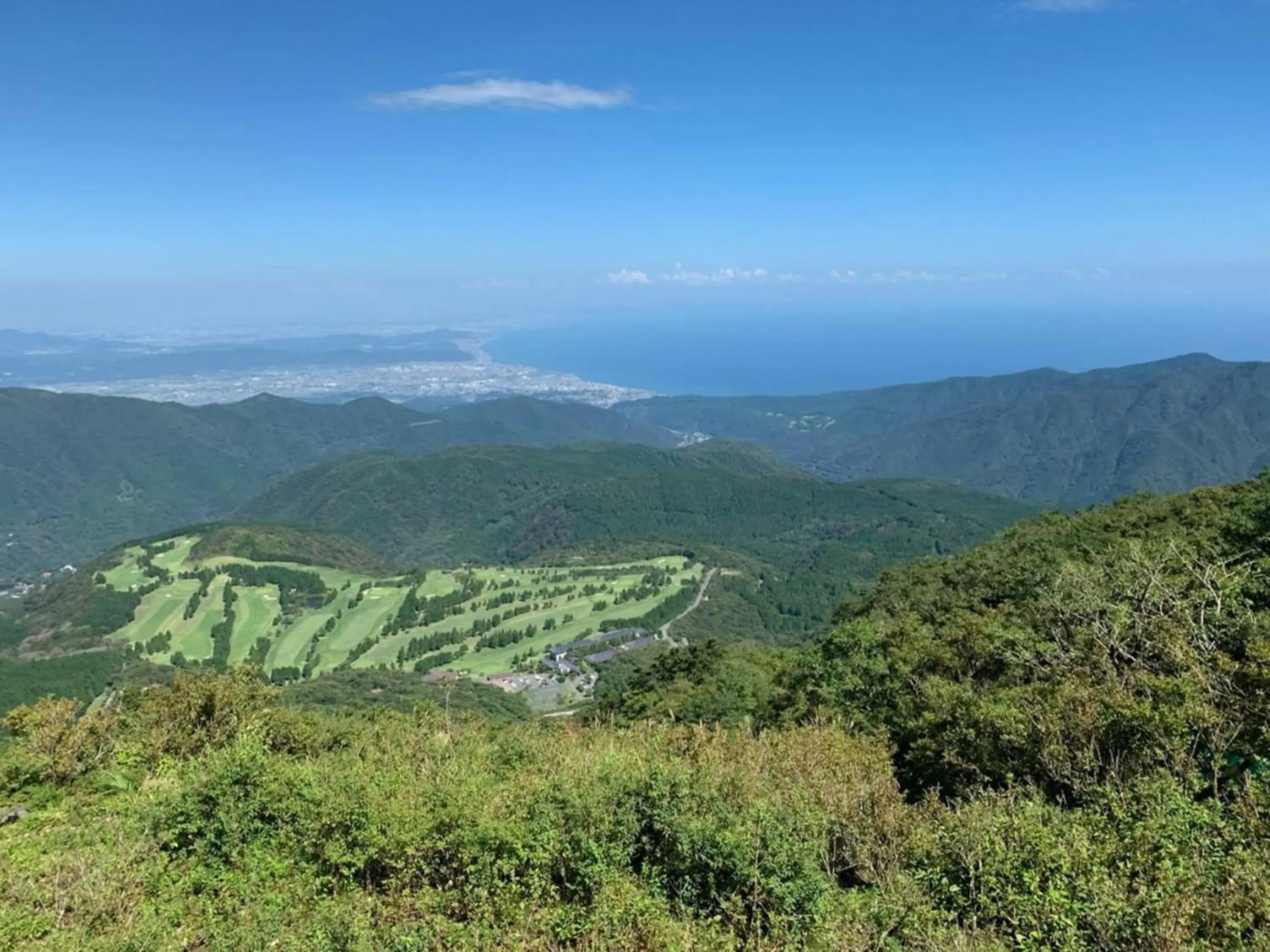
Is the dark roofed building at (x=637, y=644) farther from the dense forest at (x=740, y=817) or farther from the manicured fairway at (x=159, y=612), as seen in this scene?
the dense forest at (x=740, y=817)

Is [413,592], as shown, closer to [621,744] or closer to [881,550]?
[881,550]

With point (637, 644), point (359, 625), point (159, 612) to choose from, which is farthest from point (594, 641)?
point (159, 612)

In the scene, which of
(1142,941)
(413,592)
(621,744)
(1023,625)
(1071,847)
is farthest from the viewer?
(413,592)

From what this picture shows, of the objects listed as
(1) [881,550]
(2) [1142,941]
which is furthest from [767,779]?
(1) [881,550]

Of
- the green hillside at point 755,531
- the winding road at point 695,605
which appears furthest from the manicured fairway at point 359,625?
the green hillside at point 755,531

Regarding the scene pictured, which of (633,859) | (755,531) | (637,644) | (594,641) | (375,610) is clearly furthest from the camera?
(755,531)

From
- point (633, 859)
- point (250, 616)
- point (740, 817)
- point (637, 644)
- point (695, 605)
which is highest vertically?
point (740, 817)

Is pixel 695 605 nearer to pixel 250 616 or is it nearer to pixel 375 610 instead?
pixel 375 610

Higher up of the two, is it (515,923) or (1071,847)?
(1071,847)

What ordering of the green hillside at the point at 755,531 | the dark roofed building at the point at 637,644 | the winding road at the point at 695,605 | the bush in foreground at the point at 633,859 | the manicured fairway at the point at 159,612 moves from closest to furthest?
the bush in foreground at the point at 633,859 → the dark roofed building at the point at 637,644 → the manicured fairway at the point at 159,612 → the winding road at the point at 695,605 → the green hillside at the point at 755,531
